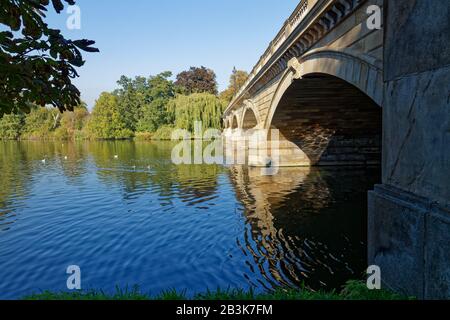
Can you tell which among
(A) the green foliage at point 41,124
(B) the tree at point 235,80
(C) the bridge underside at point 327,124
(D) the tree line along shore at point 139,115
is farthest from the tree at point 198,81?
(C) the bridge underside at point 327,124

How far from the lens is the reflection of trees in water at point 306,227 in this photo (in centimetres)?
751

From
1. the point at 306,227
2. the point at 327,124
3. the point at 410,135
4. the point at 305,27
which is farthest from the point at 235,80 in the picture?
the point at 410,135

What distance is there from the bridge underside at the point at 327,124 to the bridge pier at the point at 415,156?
31.6 feet

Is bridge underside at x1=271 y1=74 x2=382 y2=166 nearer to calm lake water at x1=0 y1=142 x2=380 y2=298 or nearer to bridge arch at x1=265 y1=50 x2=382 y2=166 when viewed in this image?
bridge arch at x1=265 y1=50 x2=382 y2=166

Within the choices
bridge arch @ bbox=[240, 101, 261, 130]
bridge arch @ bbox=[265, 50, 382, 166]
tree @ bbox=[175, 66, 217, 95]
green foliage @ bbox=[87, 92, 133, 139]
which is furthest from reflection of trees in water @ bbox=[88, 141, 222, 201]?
tree @ bbox=[175, 66, 217, 95]

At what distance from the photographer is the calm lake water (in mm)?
7375

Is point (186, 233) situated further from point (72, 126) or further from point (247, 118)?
point (72, 126)

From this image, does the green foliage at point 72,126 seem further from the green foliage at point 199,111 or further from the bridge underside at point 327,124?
the bridge underside at point 327,124

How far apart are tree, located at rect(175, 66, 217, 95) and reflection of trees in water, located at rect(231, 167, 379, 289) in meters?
63.1

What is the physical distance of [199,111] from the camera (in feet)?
182

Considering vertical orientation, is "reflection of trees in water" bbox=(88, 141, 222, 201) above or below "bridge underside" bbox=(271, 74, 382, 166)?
below

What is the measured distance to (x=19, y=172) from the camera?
947 inches
